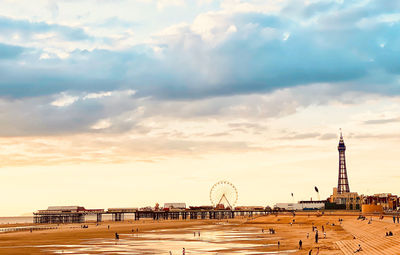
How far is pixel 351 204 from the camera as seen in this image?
19800cm

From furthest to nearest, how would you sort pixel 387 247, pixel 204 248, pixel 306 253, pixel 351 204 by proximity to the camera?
1. pixel 351 204
2. pixel 204 248
3. pixel 306 253
4. pixel 387 247

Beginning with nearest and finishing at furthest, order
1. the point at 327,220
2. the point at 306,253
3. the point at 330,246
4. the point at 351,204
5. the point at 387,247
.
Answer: the point at 387,247, the point at 306,253, the point at 330,246, the point at 327,220, the point at 351,204

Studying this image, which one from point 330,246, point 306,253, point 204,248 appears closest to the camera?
point 306,253

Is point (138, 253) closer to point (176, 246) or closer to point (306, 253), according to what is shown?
point (176, 246)

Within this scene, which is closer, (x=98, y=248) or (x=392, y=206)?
(x=98, y=248)

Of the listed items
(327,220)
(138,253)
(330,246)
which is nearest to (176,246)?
(138,253)

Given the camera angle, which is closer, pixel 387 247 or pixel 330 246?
pixel 387 247

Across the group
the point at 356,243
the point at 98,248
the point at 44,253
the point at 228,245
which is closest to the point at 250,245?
the point at 228,245

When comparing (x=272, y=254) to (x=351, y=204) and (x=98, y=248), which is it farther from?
(x=351, y=204)

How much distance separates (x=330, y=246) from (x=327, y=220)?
195 feet

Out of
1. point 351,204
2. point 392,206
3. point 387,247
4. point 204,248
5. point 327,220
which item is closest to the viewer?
point 387,247

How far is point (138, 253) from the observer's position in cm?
5769

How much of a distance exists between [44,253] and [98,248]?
26.6ft

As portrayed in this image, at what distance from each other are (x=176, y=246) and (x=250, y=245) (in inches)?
423
